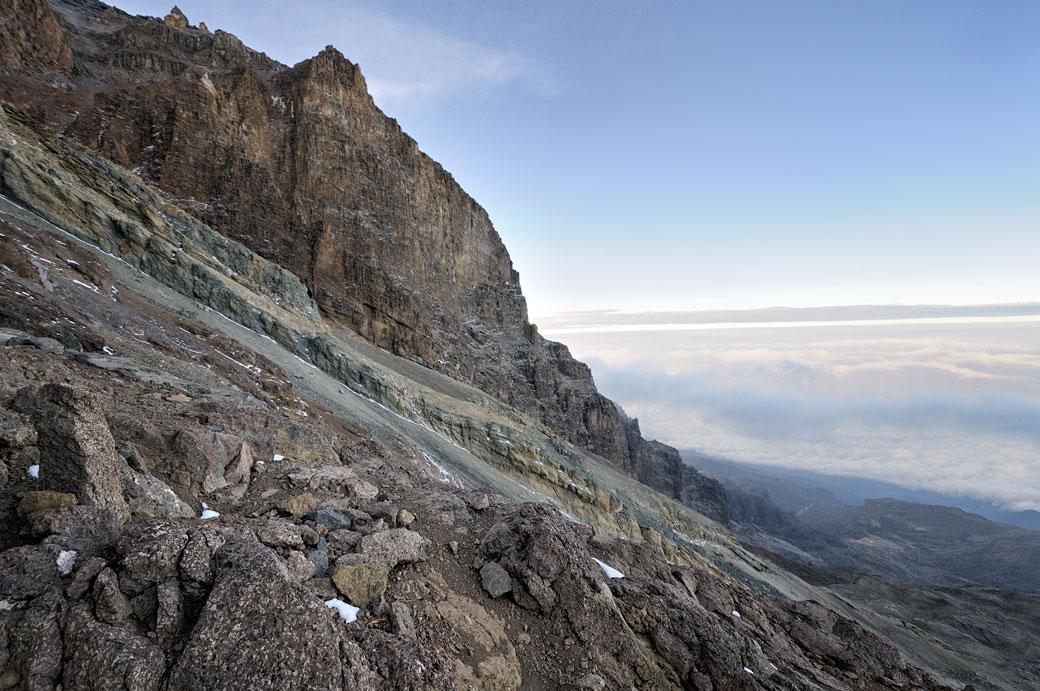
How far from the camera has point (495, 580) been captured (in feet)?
22.8

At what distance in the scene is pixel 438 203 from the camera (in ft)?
227


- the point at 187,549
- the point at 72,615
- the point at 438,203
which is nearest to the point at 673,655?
the point at 187,549

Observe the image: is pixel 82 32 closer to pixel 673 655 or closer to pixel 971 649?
pixel 673 655

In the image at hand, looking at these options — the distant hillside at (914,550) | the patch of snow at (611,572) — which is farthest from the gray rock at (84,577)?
the distant hillside at (914,550)

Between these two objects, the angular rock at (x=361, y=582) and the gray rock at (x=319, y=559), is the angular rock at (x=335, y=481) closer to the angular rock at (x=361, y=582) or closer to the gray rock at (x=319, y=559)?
the gray rock at (x=319, y=559)

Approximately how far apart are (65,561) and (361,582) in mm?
2870

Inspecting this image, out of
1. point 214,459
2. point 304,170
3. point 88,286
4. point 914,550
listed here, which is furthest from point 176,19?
point 914,550

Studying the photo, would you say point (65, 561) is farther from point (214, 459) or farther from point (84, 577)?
point (214, 459)

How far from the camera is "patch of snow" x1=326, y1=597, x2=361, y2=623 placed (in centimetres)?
519

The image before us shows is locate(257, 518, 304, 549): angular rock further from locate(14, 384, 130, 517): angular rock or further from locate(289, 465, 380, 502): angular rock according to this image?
locate(289, 465, 380, 502): angular rock

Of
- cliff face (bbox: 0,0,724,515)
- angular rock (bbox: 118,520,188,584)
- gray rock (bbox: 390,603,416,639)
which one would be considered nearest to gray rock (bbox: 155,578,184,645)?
angular rock (bbox: 118,520,188,584)

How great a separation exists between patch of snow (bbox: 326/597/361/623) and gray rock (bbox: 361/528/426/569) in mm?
783

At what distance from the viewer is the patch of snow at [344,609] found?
5.19 metres

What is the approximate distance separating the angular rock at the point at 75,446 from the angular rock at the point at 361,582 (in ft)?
8.56
